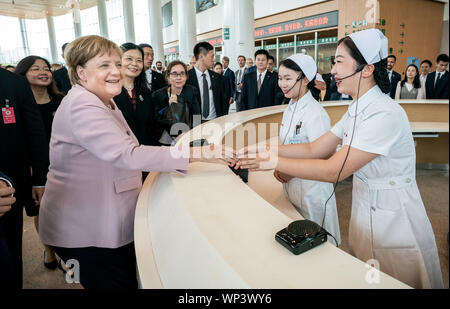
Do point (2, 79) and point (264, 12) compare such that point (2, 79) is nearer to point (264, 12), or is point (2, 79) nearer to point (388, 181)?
point (388, 181)

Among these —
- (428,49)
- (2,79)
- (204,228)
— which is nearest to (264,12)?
(428,49)

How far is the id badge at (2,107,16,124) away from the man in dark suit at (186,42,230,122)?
2.75m

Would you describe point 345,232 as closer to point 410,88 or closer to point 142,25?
point 410,88

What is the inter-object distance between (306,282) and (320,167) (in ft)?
2.28

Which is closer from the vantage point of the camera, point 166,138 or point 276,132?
point 166,138

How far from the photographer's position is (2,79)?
1.73 meters

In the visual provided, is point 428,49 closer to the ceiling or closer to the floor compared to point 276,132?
closer to the ceiling

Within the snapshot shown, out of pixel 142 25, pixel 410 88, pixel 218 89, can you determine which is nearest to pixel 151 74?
pixel 218 89

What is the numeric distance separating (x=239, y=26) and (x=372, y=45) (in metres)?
8.10

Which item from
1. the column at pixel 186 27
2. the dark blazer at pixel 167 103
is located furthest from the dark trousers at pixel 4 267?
the column at pixel 186 27

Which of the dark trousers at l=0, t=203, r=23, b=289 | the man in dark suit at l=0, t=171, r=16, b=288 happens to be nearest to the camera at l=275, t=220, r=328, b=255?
the man in dark suit at l=0, t=171, r=16, b=288

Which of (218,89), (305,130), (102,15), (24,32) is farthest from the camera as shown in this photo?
(24,32)

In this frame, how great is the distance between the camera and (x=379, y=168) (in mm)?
1255

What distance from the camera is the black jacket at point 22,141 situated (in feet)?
5.79
